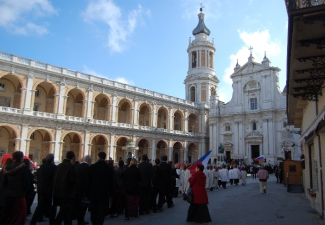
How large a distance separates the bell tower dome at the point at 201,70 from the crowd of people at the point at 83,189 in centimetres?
3707

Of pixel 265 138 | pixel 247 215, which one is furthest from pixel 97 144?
pixel 247 215

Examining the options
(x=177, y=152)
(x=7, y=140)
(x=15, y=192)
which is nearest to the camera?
(x=15, y=192)

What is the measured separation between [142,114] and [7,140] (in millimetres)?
17874

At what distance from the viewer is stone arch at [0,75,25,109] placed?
27609mm

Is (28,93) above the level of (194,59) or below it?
below

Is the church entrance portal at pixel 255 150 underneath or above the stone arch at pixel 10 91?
underneath

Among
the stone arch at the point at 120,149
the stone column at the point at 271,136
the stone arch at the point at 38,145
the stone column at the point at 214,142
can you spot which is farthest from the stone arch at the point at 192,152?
the stone arch at the point at 38,145

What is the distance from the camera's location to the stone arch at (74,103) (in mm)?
32688

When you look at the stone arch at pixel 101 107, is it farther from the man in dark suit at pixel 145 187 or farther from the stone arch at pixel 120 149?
the man in dark suit at pixel 145 187

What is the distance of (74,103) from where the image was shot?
33.4 m

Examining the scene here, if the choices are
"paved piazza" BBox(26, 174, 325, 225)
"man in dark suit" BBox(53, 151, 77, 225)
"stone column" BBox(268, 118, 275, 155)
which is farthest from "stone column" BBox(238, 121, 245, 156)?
"man in dark suit" BBox(53, 151, 77, 225)

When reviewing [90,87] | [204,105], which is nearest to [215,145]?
[204,105]

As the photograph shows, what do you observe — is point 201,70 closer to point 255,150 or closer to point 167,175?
point 255,150

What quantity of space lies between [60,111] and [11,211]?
80.8 ft
